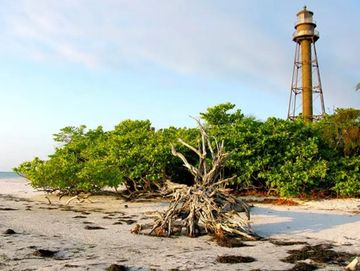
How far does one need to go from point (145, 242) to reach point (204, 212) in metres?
1.84

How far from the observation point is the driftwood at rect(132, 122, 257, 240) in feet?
37.4

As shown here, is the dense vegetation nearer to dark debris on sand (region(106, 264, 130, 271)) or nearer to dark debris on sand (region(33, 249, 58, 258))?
dark debris on sand (region(33, 249, 58, 258))

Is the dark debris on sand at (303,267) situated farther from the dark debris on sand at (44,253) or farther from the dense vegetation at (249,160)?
the dense vegetation at (249,160)

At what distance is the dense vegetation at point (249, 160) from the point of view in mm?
18953

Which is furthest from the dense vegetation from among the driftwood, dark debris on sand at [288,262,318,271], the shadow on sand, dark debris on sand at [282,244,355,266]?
dark debris on sand at [288,262,318,271]

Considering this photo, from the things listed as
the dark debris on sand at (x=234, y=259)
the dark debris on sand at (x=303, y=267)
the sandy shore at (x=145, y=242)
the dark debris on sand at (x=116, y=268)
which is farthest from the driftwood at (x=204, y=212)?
the dark debris on sand at (x=116, y=268)

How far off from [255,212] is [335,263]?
279 inches

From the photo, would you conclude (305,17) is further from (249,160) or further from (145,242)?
(145,242)

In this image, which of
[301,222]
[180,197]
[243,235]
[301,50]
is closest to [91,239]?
[180,197]

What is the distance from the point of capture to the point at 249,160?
842 inches

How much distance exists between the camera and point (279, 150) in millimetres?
21328

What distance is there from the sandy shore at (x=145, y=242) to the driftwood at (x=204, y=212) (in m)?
0.50

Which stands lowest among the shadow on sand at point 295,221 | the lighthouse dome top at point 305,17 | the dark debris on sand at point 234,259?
the dark debris on sand at point 234,259

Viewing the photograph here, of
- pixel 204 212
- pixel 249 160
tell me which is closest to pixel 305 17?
pixel 249 160
